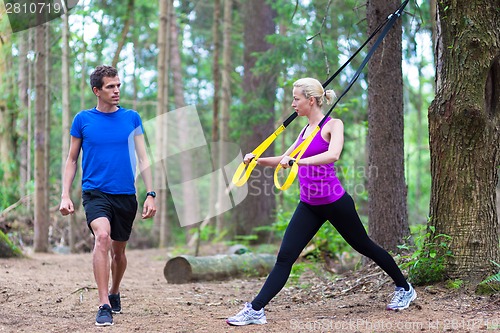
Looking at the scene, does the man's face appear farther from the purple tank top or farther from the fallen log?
the fallen log

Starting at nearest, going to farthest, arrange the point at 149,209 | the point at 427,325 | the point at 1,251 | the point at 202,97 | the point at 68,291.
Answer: the point at 427,325 → the point at 149,209 → the point at 68,291 → the point at 1,251 → the point at 202,97

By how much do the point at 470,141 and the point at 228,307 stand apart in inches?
128

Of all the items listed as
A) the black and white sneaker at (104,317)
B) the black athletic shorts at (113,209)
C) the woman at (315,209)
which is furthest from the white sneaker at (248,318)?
the black athletic shorts at (113,209)

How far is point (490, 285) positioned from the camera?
558 cm

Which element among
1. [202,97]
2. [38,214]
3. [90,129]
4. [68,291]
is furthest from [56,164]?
[90,129]

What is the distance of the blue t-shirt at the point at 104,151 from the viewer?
5578 mm

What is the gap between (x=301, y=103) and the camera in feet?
17.6

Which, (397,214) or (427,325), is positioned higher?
(397,214)

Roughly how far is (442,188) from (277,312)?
2.15m

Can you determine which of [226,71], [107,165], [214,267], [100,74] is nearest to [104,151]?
[107,165]

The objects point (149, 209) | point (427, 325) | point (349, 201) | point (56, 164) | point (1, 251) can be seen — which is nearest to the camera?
point (427, 325)

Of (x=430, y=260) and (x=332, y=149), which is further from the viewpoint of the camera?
(x=430, y=260)

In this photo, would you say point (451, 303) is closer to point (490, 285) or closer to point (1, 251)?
point (490, 285)

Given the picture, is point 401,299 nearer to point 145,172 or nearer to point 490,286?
point 490,286
